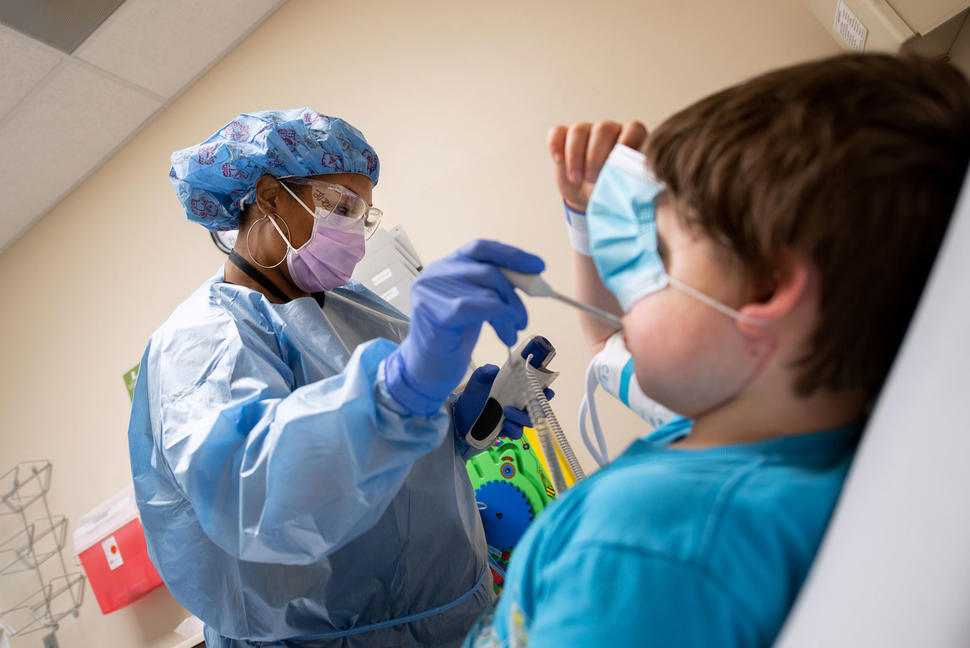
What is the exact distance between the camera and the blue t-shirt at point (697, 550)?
18.3 inches

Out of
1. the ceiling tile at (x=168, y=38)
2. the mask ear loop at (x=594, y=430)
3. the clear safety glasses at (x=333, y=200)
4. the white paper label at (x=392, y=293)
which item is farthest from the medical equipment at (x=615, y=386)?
the ceiling tile at (x=168, y=38)

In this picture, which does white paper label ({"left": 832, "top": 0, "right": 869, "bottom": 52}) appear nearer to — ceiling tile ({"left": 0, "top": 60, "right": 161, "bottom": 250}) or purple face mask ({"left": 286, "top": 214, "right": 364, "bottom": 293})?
purple face mask ({"left": 286, "top": 214, "right": 364, "bottom": 293})

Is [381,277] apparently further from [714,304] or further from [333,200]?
[714,304]

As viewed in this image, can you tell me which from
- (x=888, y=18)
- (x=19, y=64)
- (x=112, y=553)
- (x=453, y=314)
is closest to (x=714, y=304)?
(x=453, y=314)

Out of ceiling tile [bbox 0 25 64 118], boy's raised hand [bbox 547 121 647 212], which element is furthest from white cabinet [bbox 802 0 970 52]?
ceiling tile [bbox 0 25 64 118]

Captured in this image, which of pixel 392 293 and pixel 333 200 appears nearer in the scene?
pixel 333 200

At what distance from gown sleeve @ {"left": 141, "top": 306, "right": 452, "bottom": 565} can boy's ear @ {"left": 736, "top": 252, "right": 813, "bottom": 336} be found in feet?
1.47

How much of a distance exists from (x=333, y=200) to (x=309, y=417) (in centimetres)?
66

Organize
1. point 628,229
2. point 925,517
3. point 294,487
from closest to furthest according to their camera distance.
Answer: point 925,517, point 628,229, point 294,487

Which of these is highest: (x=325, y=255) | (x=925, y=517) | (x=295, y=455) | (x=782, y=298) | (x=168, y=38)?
(x=168, y=38)

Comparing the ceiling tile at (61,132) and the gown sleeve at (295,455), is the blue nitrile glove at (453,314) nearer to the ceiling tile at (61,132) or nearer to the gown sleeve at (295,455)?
the gown sleeve at (295,455)

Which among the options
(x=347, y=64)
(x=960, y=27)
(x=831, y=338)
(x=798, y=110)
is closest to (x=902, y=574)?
(x=831, y=338)

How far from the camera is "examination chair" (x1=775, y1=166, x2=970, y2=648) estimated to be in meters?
0.38

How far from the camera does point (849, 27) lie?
143 centimetres
